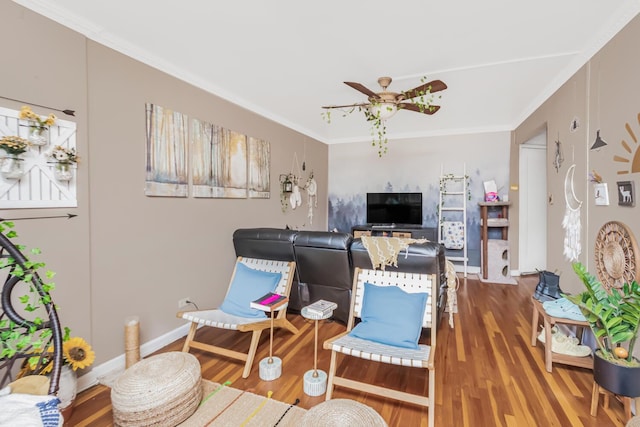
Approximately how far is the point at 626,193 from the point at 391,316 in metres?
1.85

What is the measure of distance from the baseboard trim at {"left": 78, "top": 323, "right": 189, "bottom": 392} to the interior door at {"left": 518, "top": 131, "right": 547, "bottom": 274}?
17.5 feet

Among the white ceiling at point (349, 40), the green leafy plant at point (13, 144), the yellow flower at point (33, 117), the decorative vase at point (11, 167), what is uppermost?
the white ceiling at point (349, 40)

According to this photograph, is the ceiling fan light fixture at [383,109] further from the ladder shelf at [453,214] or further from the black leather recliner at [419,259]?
the ladder shelf at [453,214]

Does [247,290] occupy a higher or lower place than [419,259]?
lower

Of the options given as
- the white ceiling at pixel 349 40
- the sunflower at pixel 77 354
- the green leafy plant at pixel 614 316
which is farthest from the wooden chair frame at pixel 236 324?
the green leafy plant at pixel 614 316

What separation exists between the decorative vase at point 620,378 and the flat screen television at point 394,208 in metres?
4.09

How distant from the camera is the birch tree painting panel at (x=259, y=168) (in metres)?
3.95

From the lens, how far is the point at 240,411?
1.85 metres

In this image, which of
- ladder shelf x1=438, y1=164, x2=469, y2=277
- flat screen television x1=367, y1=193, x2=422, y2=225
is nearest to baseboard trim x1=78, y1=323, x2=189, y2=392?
flat screen television x1=367, y1=193, x2=422, y2=225

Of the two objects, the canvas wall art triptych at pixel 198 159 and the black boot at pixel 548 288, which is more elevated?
the canvas wall art triptych at pixel 198 159

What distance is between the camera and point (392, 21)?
2180mm

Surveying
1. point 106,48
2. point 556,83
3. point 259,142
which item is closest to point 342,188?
point 259,142

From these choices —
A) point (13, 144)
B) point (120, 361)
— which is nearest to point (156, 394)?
point (120, 361)

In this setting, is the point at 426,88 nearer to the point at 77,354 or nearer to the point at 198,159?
the point at 198,159
